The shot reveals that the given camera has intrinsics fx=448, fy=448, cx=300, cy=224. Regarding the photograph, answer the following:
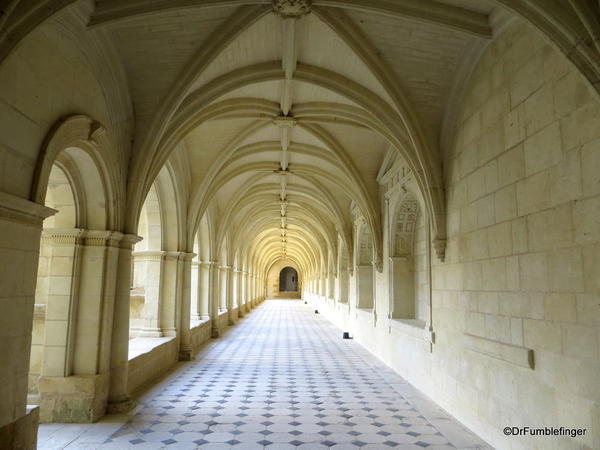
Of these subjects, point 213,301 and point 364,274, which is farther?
point 213,301

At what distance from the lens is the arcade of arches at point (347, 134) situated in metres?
3.97

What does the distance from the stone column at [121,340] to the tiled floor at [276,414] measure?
286 mm

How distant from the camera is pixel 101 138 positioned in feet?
19.4

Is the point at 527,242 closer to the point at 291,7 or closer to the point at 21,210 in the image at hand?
the point at 291,7

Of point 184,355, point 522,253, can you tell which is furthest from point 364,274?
point 522,253

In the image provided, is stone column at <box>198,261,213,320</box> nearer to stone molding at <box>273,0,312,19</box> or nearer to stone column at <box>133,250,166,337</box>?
stone column at <box>133,250,166,337</box>

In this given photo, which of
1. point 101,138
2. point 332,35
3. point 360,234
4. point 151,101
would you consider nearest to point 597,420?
point 332,35

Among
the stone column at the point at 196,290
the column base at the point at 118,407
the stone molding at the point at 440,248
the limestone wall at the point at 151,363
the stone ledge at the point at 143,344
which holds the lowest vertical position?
the column base at the point at 118,407

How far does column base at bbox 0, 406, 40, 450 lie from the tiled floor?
30.9 inches

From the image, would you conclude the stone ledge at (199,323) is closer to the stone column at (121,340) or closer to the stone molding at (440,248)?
the stone column at (121,340)

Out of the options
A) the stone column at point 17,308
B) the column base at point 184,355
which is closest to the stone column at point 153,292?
the column base at point 184,355

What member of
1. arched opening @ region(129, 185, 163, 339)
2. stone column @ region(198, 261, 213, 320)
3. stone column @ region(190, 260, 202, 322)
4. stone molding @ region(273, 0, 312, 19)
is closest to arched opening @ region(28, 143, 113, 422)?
stone molding @ region(273, 0, 312, 19)

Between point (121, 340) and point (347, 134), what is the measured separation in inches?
258

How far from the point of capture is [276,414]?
6363 millimetres
